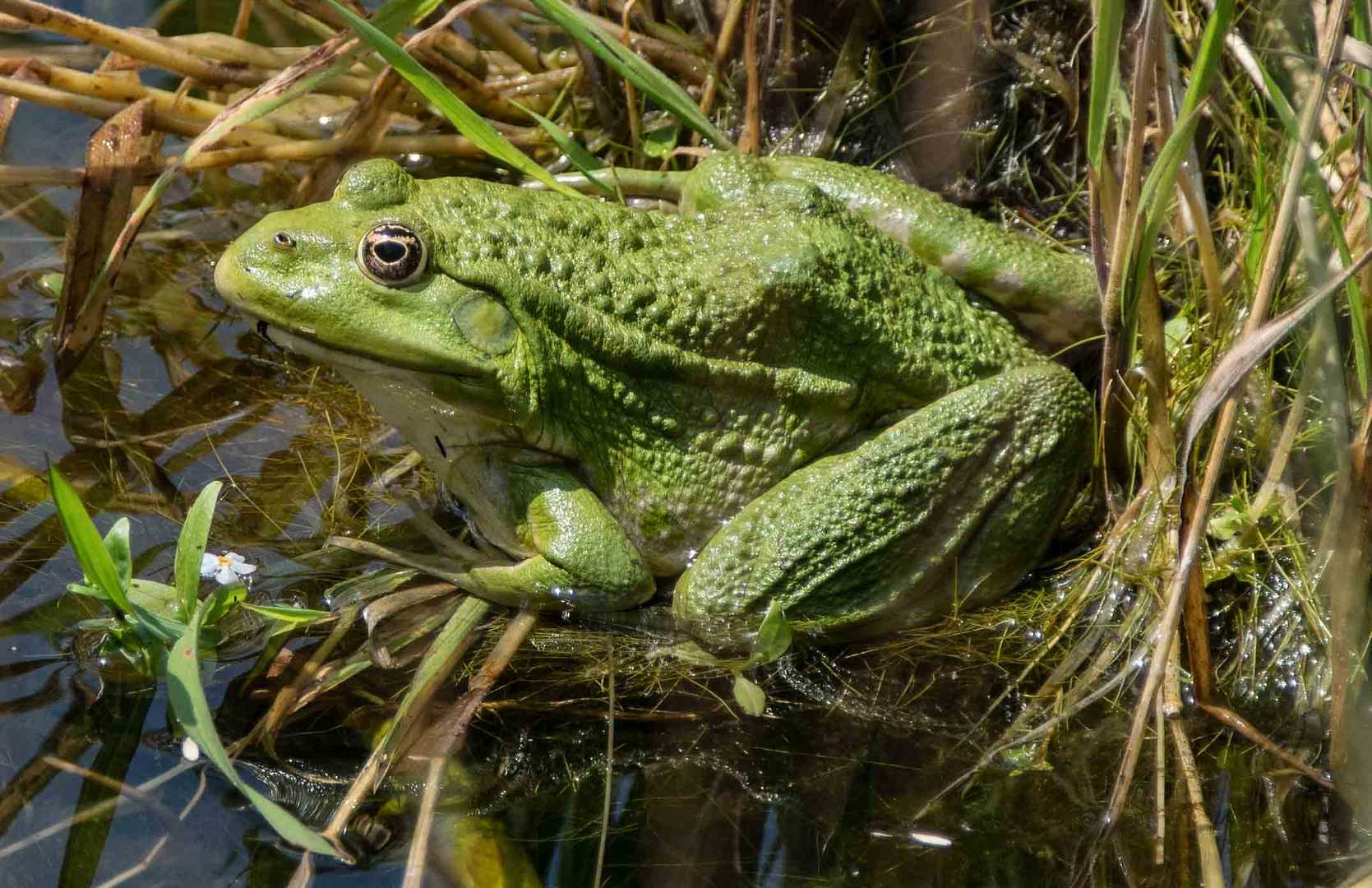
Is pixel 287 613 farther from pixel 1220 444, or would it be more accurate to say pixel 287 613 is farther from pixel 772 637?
pixel 1220 444

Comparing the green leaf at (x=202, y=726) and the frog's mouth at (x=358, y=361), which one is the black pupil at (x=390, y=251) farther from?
the green leaf at (x=202, y=726)

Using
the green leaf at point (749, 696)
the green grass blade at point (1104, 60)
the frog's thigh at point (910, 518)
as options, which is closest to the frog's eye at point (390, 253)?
the frog's thigh at point (910, 518)

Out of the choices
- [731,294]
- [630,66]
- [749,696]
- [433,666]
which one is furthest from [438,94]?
[749,696]

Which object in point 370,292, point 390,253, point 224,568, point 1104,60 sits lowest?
point 224,568

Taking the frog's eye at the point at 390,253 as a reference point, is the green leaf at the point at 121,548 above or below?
below

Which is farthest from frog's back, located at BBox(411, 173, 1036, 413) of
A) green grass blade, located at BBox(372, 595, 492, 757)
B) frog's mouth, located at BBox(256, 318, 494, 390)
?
green grass blade, located at BBox(372, 595, 492, 757)

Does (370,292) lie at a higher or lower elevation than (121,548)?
higher
